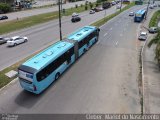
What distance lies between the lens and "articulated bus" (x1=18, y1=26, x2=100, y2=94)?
17.5 m

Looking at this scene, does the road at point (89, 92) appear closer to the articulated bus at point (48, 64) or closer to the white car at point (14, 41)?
the articulated bus at point (48, 64)

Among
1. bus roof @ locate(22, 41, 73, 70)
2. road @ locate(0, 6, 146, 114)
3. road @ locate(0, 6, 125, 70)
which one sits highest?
bus roof @ locate(22, 41, 73, 70)

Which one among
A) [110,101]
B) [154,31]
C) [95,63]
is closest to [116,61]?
[95,63]

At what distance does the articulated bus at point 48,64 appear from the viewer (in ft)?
57.5

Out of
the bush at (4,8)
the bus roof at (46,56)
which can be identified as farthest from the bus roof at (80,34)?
the bush at (4,8)

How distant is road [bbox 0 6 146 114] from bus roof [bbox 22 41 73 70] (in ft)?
10.4

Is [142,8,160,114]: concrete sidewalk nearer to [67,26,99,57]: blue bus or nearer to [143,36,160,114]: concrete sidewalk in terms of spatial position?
[143,36,160,114]: concrete sidewalk

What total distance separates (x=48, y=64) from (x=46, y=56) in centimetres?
148

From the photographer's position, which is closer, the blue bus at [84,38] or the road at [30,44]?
the blue bus at [84,38]

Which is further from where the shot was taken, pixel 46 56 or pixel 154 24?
pixel 154 24

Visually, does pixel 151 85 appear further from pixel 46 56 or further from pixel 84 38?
pixel 84 38

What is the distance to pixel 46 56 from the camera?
66.3 feet

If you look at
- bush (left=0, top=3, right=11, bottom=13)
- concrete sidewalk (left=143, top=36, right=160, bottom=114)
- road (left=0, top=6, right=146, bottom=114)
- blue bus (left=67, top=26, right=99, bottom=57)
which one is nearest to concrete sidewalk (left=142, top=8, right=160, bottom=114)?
concrete sidewalk (left=143, top=36, right=160, bottom=114)

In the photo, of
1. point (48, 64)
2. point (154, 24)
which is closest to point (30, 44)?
point (48, 64)
